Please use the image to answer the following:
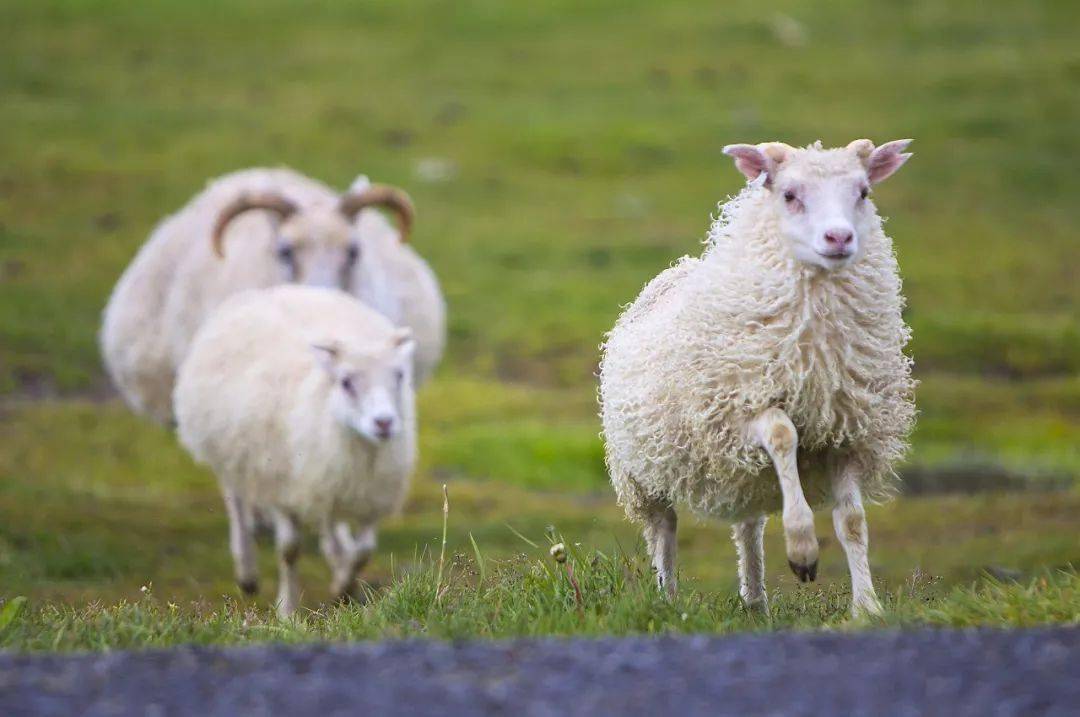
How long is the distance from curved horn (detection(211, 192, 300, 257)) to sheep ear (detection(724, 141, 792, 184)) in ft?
23.7

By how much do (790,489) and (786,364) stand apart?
2.08ft

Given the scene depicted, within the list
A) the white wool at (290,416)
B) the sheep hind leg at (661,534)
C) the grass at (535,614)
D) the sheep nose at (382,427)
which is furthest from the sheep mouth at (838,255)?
the white wool at (290,416)

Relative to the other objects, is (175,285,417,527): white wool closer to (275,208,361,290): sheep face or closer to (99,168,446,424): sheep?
(275,208,361,290): sheep face

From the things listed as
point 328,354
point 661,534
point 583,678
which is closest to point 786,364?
point 661,534

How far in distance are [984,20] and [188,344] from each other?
35.2 meters

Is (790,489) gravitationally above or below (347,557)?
above

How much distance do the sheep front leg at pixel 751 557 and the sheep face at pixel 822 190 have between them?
1.50m

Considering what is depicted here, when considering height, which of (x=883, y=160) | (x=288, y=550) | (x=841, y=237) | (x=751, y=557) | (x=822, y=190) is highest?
(x=883, y=160)

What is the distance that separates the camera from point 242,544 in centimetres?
1212

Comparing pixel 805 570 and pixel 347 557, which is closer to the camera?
pixel 805 570

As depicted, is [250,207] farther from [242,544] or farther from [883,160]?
[883,160]

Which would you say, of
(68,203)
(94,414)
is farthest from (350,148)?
(94,414)

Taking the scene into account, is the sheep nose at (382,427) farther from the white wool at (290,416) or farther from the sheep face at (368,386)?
the white wool at (290,416)

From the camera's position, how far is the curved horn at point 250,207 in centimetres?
1407
